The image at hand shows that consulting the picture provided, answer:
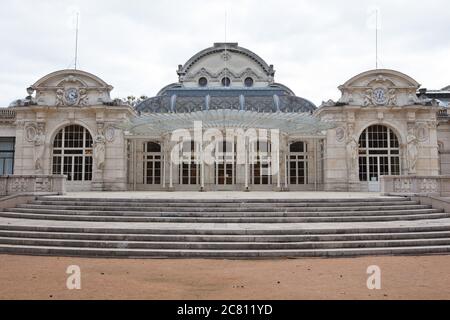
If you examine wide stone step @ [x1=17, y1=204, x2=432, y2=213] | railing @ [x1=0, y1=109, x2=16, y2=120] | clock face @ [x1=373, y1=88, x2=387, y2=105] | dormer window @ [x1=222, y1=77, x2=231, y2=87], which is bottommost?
wide stone step @ [x1=17, y1=204, x2=432, y2=213]

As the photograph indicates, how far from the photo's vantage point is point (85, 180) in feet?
97.3

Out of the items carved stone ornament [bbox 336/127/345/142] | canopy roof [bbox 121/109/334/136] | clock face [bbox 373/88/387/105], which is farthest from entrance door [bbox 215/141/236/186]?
clock face [bbox 373/88/387/105]

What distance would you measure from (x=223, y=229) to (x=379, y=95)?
22368 mm

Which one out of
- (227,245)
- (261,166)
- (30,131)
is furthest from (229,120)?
(30,131)

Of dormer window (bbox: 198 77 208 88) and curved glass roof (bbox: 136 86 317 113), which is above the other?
dormer window (bbox: 198 77 208 88)

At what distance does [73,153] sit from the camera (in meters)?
30.1

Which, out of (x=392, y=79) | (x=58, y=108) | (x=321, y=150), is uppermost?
(x=392, y=79)

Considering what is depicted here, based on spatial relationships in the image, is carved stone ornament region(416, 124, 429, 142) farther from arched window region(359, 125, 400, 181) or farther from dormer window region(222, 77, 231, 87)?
dormer window region(222, 77, 231, 87)

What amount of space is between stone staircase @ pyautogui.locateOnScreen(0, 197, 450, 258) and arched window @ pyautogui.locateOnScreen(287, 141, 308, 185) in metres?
15.9

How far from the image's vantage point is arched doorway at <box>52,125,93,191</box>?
29844 mm

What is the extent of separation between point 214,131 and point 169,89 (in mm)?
7369

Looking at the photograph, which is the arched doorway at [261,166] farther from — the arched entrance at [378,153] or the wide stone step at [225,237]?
the wide stone step at [225,237]
